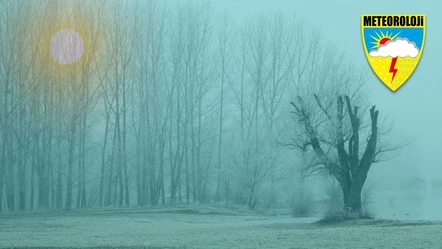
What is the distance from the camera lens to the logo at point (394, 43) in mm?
18094

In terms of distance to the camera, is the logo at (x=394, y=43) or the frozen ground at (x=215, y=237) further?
the logo at (x=394, y=43)

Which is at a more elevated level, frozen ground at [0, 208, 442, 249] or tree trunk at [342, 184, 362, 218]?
tree trunk at [342, 184, 362, 218]

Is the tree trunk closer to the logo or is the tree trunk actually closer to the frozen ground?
the frozen ground

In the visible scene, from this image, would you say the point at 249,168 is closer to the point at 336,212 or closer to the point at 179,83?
the point at 179,83

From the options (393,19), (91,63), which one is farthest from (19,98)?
(393,19)

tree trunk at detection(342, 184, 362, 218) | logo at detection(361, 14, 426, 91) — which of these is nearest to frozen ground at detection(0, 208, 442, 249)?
tree trunk at detection(342, 184, 362, 218)

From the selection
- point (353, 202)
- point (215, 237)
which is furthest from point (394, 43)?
point (353, 202)

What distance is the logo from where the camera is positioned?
18.1 meters

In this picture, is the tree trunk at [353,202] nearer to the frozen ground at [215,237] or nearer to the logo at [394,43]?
the frozen ground at [215,237]

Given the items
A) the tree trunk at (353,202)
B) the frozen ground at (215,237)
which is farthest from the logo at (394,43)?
the tree trunk at (353,202)

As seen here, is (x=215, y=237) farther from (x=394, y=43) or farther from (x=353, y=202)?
(x=353, y=202)

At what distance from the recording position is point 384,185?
47.4 m

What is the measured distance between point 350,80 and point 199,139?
16.1 m

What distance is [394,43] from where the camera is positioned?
1809 centimetres
